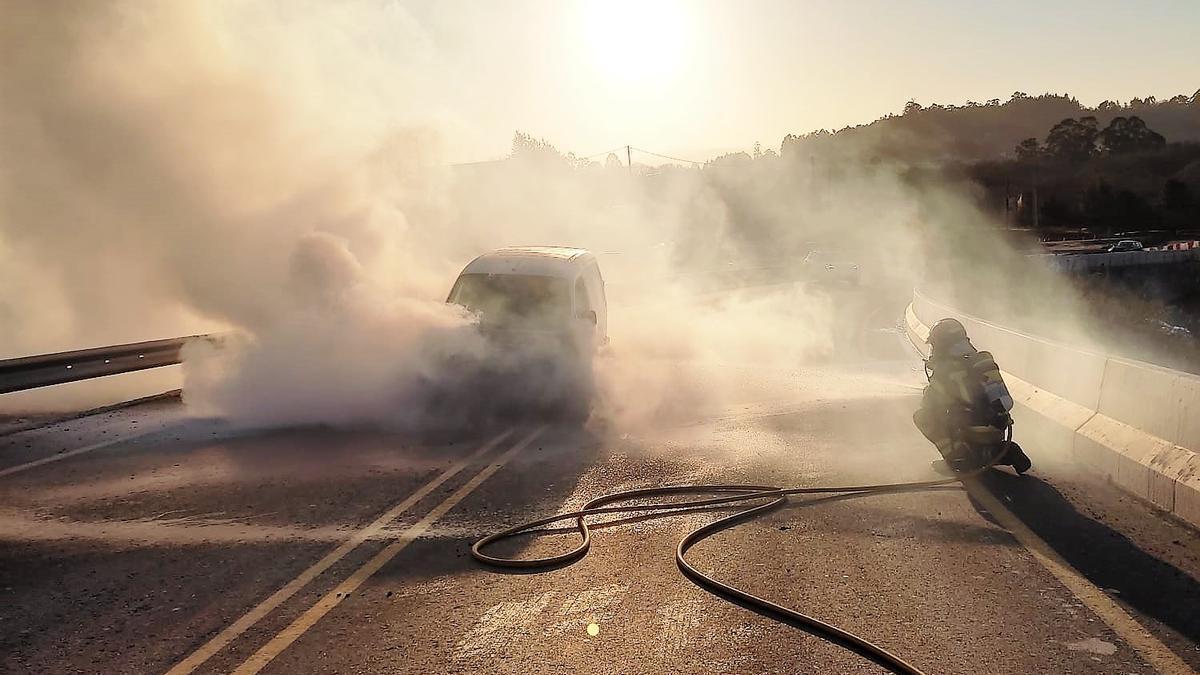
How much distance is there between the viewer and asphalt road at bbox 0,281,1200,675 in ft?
17.1

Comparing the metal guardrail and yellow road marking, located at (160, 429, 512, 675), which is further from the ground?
the metal guardrail

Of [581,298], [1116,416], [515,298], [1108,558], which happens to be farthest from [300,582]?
[581,298]

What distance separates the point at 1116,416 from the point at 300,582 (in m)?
7.13

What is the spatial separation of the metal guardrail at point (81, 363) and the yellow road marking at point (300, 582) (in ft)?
21.5

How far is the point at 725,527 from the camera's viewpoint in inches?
306

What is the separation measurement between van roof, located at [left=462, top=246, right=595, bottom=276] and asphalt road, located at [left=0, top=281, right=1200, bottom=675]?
370 centimetres

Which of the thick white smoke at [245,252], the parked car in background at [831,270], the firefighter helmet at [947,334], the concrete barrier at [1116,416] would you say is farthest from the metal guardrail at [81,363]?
the parked car in background at [831,270]

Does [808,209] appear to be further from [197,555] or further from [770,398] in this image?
[197,555]

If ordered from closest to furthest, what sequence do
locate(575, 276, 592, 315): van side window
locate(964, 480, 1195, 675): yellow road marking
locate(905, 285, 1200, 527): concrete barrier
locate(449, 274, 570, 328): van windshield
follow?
1. locate(964, 480, 1195, 675): yellow road marking
2. locate(905, 285, 1200, 527): concrete barrier
3. locate(449, 274, 570, 328): van windshield
4. locate(575, 276, 592, 315): van side window

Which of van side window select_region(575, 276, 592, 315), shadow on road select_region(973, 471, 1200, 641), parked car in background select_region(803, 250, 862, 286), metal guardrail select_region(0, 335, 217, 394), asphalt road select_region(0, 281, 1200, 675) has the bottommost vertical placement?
parked car in background select_region(803, 250, 862, 286)

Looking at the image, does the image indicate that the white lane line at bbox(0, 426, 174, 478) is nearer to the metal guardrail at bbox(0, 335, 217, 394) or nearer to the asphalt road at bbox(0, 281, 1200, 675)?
the asphalt road at bbox(0, 281, 1200, 675)

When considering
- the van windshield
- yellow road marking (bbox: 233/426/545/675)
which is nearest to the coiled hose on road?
yellow road marking (bbox: 233/426/545/675)

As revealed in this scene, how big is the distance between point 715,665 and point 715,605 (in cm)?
94

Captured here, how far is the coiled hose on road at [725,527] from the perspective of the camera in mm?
5289
